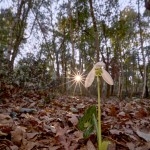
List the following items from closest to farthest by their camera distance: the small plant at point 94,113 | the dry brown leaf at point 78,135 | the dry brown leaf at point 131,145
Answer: the small plant at point 94,113 < the dry brown leaf at point 131,145 < the dry brown leaf at point 78,135

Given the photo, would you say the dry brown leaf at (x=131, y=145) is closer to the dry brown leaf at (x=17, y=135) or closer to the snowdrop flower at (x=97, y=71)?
the snowdrop flower at (x=97, y=71)

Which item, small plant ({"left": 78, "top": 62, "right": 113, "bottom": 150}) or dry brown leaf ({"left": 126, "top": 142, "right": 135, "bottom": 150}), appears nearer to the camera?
small plant ({"left": 78, "top": 62, "right": 113, "bottom": 150})

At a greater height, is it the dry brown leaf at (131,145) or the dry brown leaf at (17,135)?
the dry brown leaf at (17,135)

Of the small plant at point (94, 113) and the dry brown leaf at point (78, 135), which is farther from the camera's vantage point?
the dry brown leaf at point (78, 135)

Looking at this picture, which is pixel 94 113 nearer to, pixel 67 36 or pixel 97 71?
pixel 97 71

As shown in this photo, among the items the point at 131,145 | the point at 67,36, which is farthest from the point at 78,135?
the point at 67,36

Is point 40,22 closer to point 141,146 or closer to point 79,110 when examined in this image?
point 79,110

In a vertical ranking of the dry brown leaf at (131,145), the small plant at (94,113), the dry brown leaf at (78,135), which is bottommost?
the dry brown leaf at (131,145)

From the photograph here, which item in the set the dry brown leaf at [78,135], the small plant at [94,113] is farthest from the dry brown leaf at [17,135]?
the small plant at [94,113]

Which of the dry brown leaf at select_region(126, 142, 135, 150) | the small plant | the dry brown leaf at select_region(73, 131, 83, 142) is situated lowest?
the dry brown leaf at select_region(126, 142, 135, 150)

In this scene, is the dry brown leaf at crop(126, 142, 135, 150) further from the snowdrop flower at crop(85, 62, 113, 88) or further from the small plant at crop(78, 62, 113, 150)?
the snowdrop flower at crop(85, 62, 113, 88)

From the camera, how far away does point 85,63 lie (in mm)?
30297

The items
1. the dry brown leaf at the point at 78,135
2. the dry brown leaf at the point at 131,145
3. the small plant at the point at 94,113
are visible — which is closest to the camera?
the small plant at the point at 94,113

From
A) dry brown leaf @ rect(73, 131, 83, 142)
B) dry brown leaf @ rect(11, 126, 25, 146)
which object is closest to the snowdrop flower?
dry brown leaf @ rect(73, 131, 83, 142)
